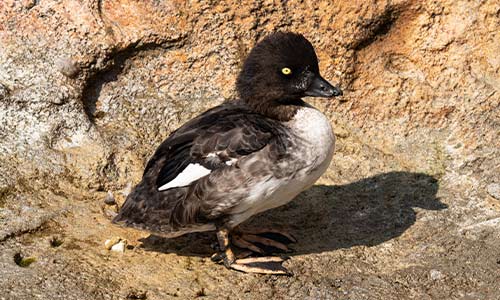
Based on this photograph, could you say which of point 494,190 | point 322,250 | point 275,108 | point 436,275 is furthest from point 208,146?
point 494,190

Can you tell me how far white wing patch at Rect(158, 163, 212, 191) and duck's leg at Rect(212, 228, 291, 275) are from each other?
395mm

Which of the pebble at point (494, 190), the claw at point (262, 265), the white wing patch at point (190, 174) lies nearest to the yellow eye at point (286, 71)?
the white wing patch at point (190, 174)

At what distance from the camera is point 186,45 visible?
21.5 ft

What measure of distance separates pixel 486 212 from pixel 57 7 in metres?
3.47

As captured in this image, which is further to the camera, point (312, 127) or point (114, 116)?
point (114, 116)

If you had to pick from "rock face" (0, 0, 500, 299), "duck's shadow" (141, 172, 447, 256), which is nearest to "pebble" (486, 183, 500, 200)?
"rock face" (0, 0, 500, 299)

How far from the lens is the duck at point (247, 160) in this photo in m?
5.18

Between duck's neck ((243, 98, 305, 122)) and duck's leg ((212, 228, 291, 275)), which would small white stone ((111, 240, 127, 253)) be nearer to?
duck's leg ((212, 228, 291, 275))

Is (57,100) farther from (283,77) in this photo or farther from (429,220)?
(429,220)

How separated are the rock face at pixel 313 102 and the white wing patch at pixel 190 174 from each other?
0.51 meters

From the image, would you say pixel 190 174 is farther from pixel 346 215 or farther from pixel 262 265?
pixel 346 215

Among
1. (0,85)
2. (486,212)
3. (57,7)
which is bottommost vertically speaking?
(486,212)

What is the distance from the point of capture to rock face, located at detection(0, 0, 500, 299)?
548 centimetres

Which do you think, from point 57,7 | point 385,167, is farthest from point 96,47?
point 385,167
